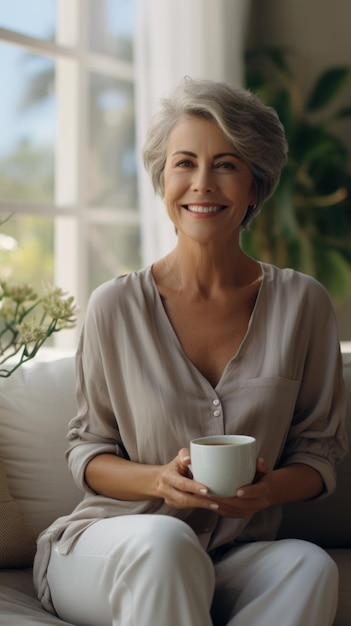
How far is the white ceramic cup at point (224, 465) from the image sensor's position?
4.87 feet

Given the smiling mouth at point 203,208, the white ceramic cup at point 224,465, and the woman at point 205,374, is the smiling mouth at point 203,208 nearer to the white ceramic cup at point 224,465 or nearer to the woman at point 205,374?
the woman at point 205,374

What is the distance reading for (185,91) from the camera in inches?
74.8

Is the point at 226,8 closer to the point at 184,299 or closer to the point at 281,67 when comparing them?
the point at 281,67

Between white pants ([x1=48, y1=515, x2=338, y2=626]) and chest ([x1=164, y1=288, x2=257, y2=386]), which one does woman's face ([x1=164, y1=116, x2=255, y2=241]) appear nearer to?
chest ([x1=164, y1=288, x2=257, y2=386])

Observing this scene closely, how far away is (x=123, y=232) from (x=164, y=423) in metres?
2.22

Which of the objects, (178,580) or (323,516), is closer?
(178,580)

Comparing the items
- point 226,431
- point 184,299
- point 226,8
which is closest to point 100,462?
point 226,431

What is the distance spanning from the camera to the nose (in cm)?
187

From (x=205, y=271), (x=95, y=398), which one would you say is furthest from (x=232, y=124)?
(x=95, y=398)

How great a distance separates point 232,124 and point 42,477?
2.80ft

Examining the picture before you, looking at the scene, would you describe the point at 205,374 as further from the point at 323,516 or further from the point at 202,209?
the point at 323,516

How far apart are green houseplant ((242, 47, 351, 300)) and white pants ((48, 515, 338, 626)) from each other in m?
2.67

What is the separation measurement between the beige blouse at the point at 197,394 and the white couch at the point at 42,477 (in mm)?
155

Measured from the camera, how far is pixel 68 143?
12.4 feet
